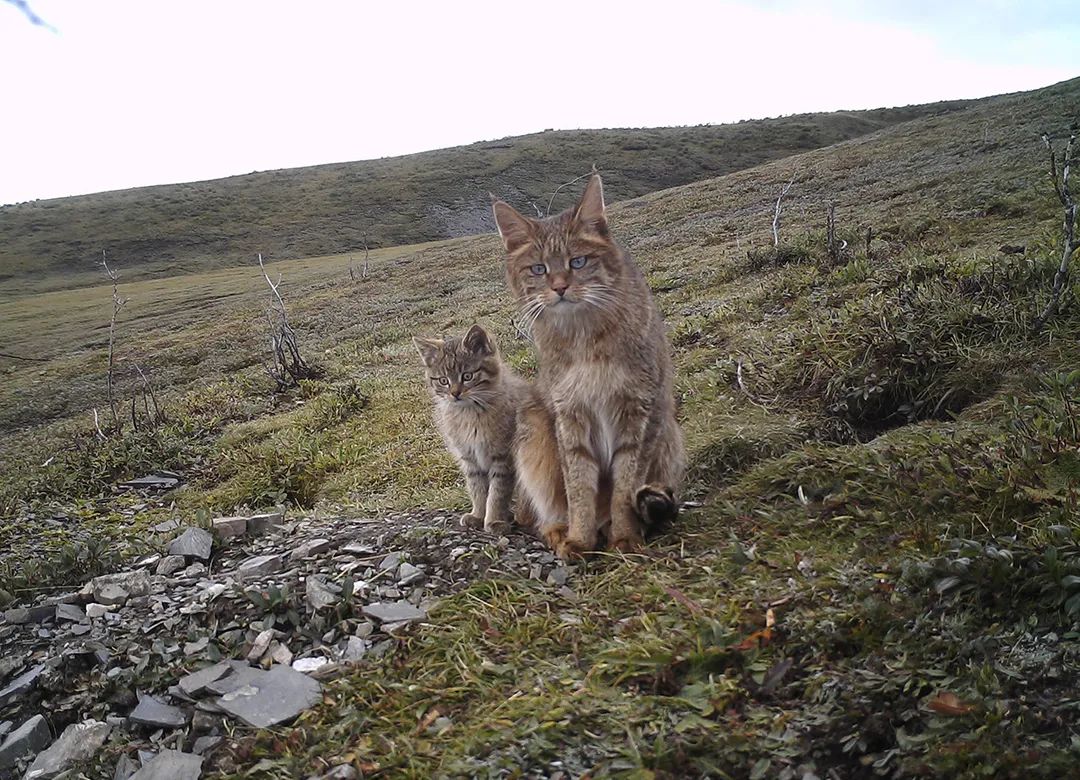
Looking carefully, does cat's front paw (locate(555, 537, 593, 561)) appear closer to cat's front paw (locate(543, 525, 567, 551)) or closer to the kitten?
cat's front paw (locate(543, 525, 567, 551))

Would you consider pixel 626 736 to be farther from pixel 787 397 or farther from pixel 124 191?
pixel 124 191

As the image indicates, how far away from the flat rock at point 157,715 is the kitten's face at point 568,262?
328cm

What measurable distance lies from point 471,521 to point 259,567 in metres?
1.68

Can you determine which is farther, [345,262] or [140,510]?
[345,262]

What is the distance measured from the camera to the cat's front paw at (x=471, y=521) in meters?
6.20

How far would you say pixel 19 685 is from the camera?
4.45 meters

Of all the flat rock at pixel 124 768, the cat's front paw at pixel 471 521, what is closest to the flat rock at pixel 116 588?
the flat rock at pixel 124 768

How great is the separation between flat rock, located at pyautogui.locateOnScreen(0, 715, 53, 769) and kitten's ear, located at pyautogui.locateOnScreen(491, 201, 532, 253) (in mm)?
4056

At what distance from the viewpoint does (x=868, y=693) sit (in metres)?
3.10

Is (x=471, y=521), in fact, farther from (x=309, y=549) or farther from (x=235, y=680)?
(x=235, y=680)

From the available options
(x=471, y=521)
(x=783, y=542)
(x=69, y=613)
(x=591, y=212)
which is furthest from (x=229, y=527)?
(x=783, y=542)

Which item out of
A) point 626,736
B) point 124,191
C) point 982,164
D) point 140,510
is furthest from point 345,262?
point 124,191

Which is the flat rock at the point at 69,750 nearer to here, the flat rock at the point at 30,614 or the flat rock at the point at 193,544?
the flat rock at the point at 30,614

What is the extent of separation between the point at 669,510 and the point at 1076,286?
14.6ft
